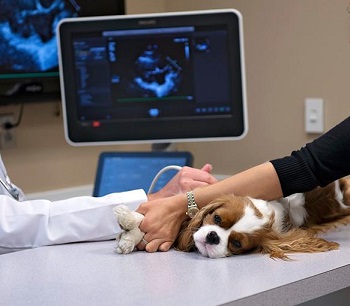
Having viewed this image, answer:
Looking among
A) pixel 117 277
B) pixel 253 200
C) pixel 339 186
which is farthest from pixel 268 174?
pixel 117 277

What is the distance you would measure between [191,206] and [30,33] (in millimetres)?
1689

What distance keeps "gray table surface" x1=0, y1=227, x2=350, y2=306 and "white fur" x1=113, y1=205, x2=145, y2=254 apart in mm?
19

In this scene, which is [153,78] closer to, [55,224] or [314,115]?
[314,115]

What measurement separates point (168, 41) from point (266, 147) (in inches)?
31.5

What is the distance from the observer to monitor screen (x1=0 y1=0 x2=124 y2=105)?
9.60ft

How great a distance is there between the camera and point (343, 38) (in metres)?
2.59

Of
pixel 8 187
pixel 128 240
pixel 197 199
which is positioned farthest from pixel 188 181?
pixel 8 187

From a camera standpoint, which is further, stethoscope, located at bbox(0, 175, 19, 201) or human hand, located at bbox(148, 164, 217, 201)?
stethoscope, located at bbox(0, 175, 19, 201)

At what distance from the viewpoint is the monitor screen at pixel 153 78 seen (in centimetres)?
228

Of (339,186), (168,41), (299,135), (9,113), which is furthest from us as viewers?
(9,113)

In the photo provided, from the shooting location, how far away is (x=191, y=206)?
1.52 m

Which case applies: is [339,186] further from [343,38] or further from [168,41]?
[343,38]

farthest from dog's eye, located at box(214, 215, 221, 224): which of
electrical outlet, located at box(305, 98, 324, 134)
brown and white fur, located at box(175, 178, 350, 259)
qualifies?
electrical outlet, located at box(305, 98, 324, 134)

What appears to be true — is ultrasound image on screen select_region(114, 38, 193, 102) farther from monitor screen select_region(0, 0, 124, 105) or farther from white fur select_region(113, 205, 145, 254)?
white fur select_region(113, 205, 145, 254)
